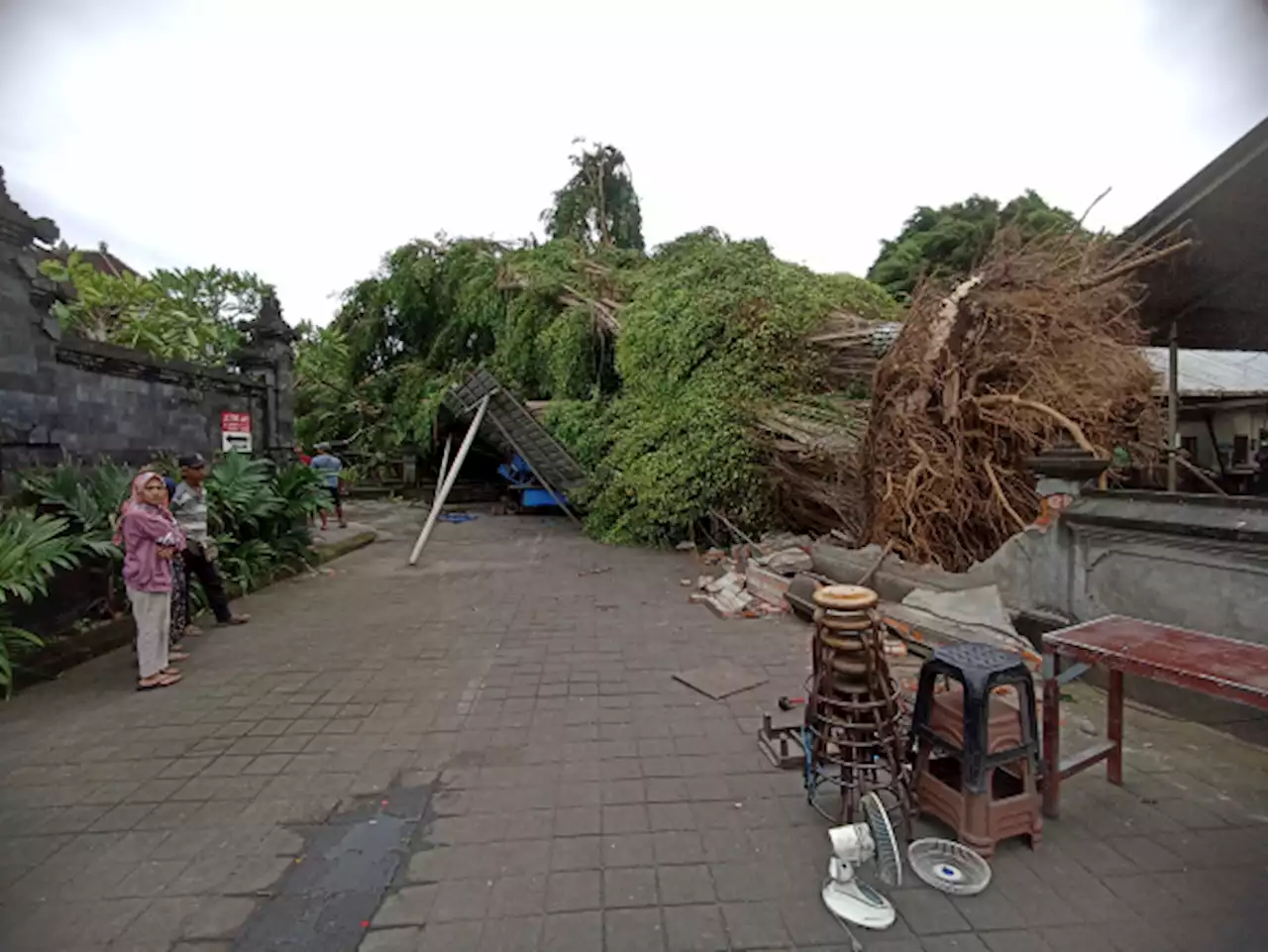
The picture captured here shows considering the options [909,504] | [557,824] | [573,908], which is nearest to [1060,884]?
[573,908]

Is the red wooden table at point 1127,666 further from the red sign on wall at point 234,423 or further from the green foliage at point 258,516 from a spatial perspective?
the red sign on wall at point 234,423

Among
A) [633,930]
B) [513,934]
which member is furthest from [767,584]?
[513,934]

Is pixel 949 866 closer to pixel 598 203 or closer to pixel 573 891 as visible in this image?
pixel 573 891

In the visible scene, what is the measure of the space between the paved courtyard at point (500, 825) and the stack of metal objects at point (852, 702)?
0.35m

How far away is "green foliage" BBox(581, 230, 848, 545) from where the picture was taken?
918 cm

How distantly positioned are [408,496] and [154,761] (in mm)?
15148

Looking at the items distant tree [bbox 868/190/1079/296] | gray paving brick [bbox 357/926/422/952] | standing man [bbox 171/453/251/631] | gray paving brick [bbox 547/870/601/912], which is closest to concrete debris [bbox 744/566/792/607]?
gray paving brick [bbox 547/870/601/912]

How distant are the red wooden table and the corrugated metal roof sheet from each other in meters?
6.15

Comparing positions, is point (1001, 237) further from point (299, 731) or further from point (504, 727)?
point (299, 731)

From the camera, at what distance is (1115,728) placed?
3.07m

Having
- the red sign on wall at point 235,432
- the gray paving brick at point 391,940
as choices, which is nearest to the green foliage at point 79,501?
the red sign on wall at point 235,432

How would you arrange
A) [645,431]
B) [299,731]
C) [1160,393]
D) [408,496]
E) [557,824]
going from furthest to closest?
[408,496] < [645,431] < [1160,393] < [299,731] < [557,824]

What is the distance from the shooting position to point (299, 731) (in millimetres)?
3943

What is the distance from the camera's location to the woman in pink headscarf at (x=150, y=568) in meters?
4.59
